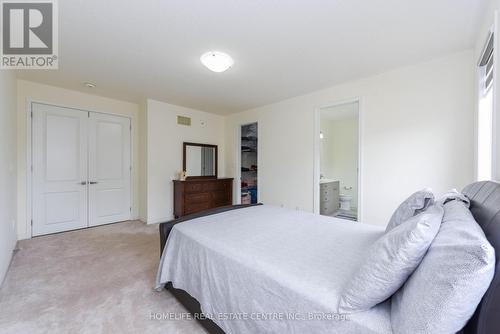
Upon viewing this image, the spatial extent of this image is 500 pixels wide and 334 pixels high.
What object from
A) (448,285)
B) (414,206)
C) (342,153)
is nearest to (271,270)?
(448,285)

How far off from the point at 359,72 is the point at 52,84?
14.9 feet

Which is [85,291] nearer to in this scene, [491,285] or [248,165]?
[491,285]

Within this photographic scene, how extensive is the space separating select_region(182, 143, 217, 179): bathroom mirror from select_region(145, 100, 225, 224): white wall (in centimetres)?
13

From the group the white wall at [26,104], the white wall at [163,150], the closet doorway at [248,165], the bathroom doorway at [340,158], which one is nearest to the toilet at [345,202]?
the bathroom doorway at [340,158]

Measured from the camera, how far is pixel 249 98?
3971 millimetres

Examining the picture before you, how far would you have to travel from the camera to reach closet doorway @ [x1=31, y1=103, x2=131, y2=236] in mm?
3396

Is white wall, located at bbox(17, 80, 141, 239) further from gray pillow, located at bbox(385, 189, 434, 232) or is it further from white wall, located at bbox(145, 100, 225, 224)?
gray pillow, located at bbox(385, 189, 434, 232)

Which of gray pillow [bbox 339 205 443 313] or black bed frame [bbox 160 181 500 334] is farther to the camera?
gray pillow [bbox 339 205 443 313]

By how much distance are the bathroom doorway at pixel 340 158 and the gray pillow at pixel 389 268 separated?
13.0ft

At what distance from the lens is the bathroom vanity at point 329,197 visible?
168 inches

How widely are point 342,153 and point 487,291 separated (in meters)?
5.32

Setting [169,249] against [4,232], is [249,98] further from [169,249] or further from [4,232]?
[4,232]

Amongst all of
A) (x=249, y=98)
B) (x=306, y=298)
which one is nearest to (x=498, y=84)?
(x=306, y=298)

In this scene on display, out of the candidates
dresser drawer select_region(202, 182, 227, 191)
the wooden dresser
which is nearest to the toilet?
the wooden dresser
